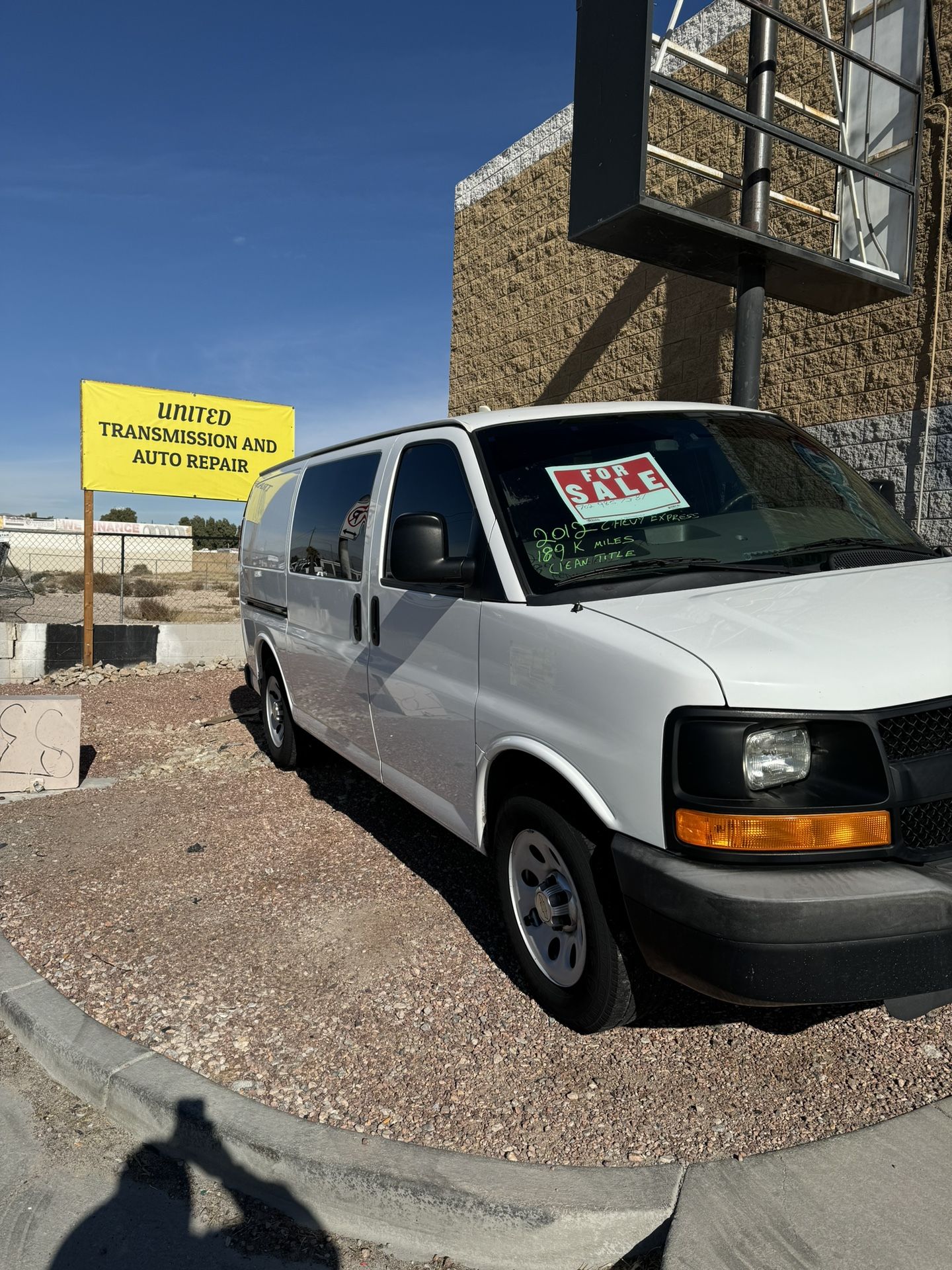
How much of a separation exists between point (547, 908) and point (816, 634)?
1.26 m

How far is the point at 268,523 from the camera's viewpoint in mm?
6719

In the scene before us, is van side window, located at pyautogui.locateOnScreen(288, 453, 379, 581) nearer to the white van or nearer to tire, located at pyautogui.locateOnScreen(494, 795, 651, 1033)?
the white van

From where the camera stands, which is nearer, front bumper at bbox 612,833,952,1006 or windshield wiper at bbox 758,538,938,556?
front bumper at bbox 612,833,952,1006

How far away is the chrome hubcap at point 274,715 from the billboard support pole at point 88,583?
5342mm

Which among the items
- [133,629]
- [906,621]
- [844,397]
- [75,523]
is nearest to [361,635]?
[906,621]

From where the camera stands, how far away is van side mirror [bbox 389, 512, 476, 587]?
334cm

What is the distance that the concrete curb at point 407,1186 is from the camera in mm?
2309

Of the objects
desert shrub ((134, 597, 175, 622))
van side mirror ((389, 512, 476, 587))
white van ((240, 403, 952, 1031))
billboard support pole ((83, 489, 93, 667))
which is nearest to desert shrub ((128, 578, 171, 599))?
desert shrub ((134, 597, 175, 622))

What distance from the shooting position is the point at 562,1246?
7.54 feet

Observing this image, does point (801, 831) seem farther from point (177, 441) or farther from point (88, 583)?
point (177, 441)

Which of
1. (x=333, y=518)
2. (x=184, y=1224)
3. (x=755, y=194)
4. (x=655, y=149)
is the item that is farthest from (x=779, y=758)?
(x=755, y=194)

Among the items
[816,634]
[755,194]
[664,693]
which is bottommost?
[664,693]

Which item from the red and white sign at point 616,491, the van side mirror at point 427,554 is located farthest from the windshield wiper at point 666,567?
the van side mirror at point 427,554

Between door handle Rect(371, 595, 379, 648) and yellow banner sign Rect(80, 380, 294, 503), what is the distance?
26.9 ft
